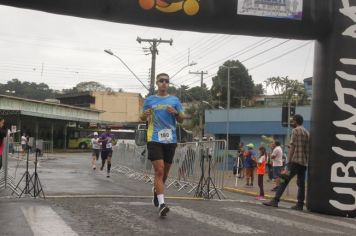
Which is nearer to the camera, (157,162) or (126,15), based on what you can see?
(157,162)

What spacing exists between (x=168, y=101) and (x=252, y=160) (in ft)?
46.9

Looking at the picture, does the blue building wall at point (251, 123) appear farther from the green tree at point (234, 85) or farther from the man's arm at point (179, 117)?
the green tree at point (234, 85)

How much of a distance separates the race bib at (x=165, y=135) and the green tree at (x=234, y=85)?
75.8 m

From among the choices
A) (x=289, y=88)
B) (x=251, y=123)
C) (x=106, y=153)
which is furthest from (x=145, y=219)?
(x=289, y=88)

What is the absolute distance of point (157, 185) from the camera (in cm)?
776

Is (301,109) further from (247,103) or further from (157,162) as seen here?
(247,103)

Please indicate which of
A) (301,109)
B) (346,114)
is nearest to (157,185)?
(346,114)

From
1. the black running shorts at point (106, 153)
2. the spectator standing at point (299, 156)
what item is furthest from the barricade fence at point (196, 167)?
the spectator standing at point (299, 156)

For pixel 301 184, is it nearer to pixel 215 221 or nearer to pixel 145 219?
pixel 215 221

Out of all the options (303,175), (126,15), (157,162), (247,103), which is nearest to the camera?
(157,162)

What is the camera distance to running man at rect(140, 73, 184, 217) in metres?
7.79

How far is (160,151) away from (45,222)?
75.0 inches

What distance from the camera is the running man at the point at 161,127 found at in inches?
307

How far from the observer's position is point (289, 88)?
67.5 m
